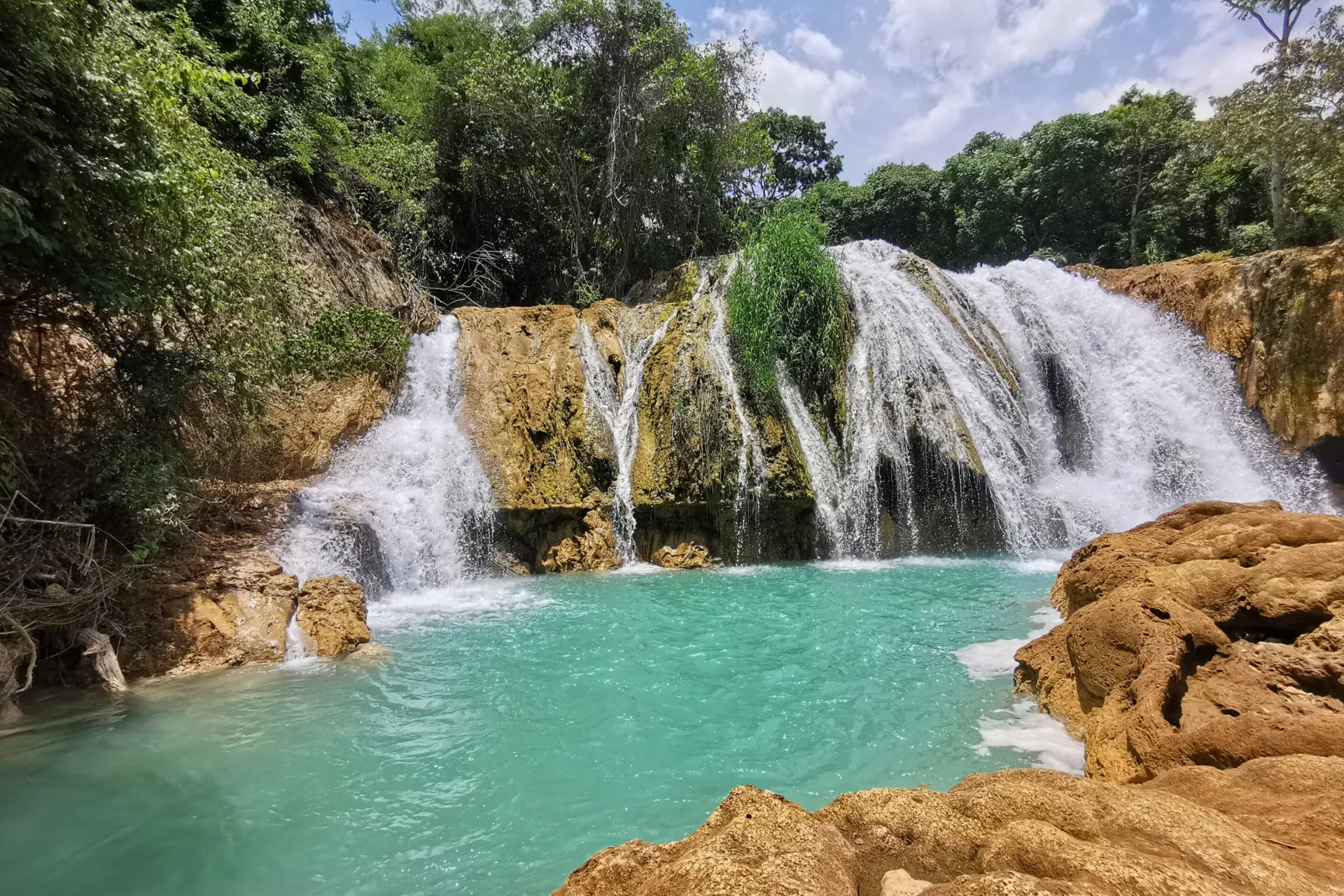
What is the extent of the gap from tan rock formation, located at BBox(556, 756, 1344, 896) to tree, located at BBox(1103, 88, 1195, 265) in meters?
29.2

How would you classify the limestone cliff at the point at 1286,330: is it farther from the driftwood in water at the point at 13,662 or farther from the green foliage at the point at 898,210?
the driftwood in water at the point at 13,662

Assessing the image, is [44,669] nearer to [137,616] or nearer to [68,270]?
[137,616]

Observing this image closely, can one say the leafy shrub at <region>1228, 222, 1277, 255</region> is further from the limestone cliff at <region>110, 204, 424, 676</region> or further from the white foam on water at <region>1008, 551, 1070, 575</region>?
the limestone cliff at <region>110, 204, 424, 676</region>

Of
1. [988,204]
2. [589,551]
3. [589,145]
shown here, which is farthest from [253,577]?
[988,204]

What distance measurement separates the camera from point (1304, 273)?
12.8 metres

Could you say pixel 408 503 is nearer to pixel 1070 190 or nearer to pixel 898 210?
pixel 1070 190

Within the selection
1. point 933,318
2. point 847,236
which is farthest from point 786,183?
point 933,318

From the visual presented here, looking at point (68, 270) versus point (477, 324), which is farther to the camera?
point (477, 324)

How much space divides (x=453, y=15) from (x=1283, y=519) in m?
27.6

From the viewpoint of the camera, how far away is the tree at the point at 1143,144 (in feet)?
79.3

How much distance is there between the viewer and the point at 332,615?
7.21 meters

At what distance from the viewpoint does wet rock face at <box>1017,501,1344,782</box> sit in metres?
3.40

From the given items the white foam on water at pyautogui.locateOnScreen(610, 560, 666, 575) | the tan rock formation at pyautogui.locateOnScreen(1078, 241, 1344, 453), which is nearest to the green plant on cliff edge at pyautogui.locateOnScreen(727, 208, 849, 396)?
the white foam on water at pyautogui.locateOnScreen(610, 560, 666, 575)

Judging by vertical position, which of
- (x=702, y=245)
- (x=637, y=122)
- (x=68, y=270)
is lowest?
(x=68, y=270)
